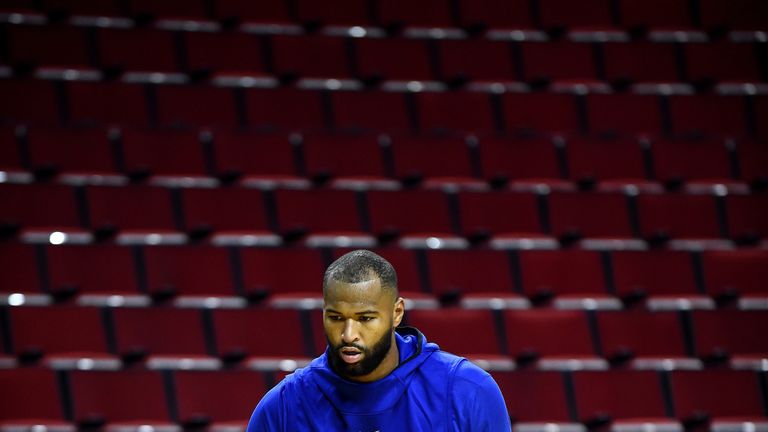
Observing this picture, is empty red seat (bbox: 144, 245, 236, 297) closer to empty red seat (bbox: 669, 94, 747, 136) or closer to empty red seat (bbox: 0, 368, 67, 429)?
empty red seat (bbox: 0, 368, 67, 429)

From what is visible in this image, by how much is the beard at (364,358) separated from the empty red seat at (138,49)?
1.52 meters

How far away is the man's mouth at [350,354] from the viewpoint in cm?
51

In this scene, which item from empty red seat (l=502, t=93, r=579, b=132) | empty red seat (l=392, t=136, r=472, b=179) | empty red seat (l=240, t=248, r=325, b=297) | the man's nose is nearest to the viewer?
the man's nose

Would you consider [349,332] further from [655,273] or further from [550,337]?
[655,273]

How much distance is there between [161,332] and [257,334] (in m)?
0.12

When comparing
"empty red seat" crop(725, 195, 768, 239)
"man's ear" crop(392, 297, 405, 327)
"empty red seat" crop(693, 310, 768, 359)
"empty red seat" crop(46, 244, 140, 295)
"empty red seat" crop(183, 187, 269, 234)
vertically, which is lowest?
"empty red seat" crop(693, 310, 768, 359)

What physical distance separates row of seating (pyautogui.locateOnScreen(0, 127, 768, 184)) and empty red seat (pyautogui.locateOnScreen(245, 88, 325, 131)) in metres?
0.06

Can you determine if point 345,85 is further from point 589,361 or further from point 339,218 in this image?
point 589,361

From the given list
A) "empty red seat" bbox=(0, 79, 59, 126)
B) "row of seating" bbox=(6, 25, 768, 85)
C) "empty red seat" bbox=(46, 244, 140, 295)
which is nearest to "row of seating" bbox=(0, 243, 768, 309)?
"empty red seat" bbox=(46, 244, 140, 295)

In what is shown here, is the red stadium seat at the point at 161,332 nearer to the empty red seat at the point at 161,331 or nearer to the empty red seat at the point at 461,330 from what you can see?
the empty red seat at the point at 161,331

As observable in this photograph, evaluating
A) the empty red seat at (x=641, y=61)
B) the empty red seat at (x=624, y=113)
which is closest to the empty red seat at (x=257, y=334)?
the empty red seat at (x=624, y=113)

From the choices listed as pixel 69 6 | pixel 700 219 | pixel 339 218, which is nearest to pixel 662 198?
pixel 700 219

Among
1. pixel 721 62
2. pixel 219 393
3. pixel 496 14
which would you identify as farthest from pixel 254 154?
pixel 721 62

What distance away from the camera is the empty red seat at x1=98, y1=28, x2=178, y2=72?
6.48 ft
